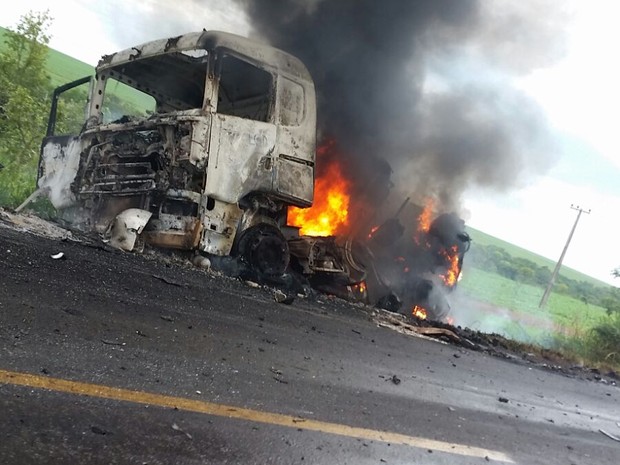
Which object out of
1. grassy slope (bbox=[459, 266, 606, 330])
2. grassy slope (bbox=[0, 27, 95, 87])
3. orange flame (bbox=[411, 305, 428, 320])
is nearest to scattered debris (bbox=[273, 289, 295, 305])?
orange flame (bbox=[411, 305, 428, 320])

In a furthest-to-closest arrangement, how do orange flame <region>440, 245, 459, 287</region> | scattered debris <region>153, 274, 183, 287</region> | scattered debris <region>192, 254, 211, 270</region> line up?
orange flame <region>440, 245, 459, 287</region>
scattered debris <region>192, 254, 211, 270</region>
scattered debris <region>153, 274, 183, 287</region>

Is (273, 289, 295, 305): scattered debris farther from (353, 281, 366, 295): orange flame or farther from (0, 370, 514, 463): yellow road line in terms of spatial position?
(0, 370, 514, 463): yellow road line


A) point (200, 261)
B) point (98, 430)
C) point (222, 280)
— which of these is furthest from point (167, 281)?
point (98, 430)

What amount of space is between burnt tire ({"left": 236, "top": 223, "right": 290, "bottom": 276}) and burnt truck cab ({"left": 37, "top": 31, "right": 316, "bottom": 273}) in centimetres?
1

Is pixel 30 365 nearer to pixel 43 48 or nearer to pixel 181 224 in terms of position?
pixel 181 224

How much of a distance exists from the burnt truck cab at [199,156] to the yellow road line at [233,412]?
363cm

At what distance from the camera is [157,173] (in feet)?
20.6

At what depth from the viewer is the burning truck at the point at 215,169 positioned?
20.1 feet

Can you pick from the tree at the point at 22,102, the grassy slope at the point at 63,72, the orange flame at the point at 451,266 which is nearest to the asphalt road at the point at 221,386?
the orange flame at the point at 451,266

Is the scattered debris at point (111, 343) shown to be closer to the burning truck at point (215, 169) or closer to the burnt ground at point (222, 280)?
the burnt ground at point (222, 280)

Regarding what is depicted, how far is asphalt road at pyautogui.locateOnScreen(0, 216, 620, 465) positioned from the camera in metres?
2.21

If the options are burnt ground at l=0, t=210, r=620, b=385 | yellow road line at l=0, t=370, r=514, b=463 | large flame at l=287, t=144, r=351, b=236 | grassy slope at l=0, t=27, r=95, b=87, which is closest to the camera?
yellow road line at l=0, t=370, r=514, b=463

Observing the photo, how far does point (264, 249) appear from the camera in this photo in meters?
6.74

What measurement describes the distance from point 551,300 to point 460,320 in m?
33.4
